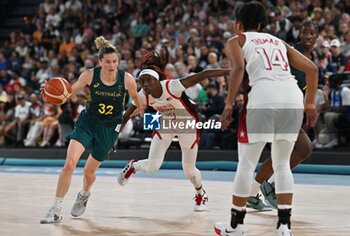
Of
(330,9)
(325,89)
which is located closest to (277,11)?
(330,9)

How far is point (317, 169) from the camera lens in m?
14.1

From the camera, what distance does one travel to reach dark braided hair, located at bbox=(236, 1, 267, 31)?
5.97 m

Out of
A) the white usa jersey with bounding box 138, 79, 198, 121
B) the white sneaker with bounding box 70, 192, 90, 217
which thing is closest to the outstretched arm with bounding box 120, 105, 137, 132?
the white usa jersey with bounding box 138, 79, 198, 121

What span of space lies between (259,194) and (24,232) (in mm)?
2919

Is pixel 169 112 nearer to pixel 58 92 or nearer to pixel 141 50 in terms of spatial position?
pixel 58 92

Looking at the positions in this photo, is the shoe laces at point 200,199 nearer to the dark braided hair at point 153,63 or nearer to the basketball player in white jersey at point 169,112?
the basketball player in white jersey at point 169,112

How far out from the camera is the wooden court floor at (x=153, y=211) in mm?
6789

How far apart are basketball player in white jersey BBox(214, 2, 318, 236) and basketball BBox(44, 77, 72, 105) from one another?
2455 millimetres

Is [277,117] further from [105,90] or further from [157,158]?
[157,158]

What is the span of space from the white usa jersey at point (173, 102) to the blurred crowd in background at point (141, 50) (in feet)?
19.3

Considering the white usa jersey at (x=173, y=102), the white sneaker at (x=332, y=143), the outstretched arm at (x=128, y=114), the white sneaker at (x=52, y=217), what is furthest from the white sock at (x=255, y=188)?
the white sneaker at (x=332, y=143)

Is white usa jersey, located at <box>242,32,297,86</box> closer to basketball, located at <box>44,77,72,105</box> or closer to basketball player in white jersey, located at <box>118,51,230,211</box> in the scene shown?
basketball player in white jersey, located at <box>118,51,230,211</box>

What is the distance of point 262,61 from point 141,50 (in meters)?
13.6

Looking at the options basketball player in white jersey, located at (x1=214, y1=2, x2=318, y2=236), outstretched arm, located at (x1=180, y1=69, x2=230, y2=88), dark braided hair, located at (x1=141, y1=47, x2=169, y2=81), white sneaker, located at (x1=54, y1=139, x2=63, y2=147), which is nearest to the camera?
basketball player in white jersey, located at (x1=214, y1=2, x2=318, y2=236)
